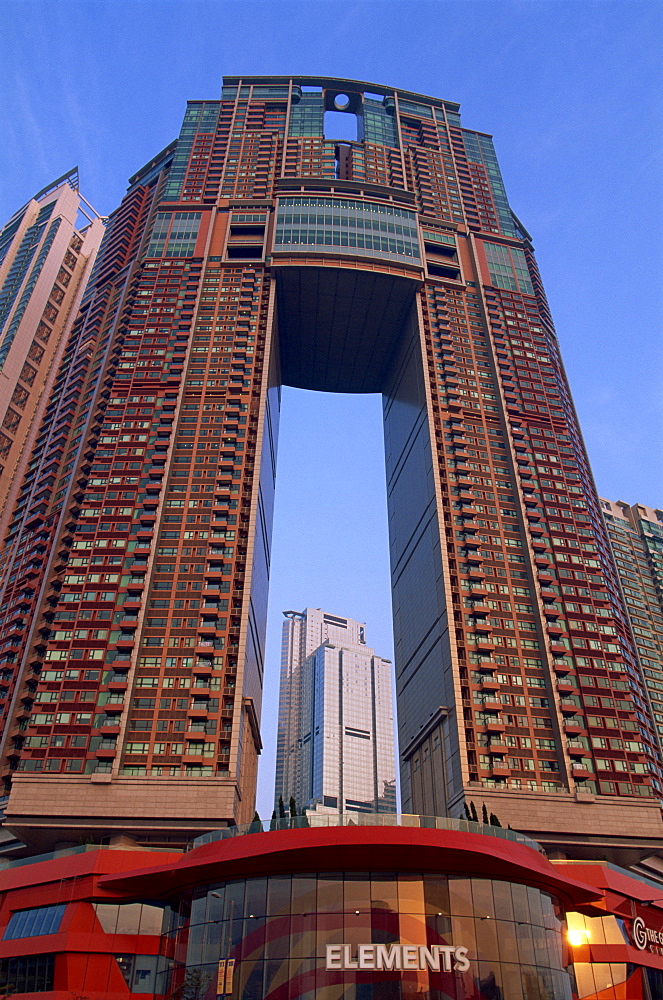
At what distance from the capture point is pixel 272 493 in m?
139

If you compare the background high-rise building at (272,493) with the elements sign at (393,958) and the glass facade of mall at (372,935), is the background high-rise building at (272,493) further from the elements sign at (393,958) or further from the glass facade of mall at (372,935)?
the elements sign at (393,958)

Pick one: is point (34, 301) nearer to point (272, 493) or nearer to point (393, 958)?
point (272, 493)

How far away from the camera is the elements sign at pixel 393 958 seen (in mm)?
43531

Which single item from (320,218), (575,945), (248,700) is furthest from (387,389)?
(575,945)

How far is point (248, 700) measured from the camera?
91.6m

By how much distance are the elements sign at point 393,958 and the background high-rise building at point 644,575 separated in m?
110

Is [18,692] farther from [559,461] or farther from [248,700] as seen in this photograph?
[559,461]

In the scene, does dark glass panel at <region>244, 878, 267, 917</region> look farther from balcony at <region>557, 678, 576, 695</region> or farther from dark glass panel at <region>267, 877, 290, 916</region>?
balcony at <region>557, 678, 576, 695</region>

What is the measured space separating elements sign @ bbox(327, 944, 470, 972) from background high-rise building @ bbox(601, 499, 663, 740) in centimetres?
11024

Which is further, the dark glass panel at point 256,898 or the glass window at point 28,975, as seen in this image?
the glass window at point 28,975

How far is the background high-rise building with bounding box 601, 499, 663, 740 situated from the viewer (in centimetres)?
14912

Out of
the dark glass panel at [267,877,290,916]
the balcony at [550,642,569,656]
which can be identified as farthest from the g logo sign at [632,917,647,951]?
the balcony at [550,642,569,656]

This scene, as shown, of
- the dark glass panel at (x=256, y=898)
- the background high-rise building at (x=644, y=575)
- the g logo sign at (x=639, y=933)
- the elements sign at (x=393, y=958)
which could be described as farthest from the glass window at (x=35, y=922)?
the background high-rise building at (x=644, y=575)

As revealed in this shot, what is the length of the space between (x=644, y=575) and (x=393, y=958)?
138 m
